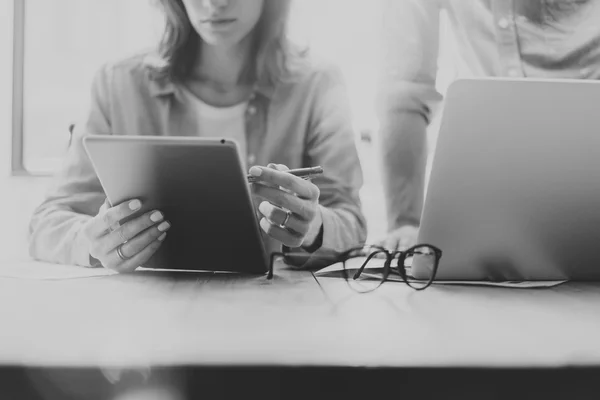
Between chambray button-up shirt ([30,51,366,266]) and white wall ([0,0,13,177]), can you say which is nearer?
chambray button-up shirt ([30,51,366,266])

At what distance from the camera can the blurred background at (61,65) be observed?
5.96 ft

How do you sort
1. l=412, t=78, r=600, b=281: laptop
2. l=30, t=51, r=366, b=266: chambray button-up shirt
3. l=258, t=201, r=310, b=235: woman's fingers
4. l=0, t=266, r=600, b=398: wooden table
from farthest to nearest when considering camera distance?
1. l=30, t=51, r=366, b=266: chambray button-up shirt
2. l=258, t=201, r=310, b=235: woman's fingers
3. l=412, t=78, r=600, b=281: laptop
4. l=0, t=266, r=600, b=398: wooden table

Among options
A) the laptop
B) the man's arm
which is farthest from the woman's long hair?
the laptop

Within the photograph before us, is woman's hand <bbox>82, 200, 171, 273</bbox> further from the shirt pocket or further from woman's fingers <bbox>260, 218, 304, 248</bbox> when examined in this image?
the shirt pocket

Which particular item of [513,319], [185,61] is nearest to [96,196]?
[185,61]

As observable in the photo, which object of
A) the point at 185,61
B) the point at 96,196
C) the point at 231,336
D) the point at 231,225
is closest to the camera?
the point at 231,336

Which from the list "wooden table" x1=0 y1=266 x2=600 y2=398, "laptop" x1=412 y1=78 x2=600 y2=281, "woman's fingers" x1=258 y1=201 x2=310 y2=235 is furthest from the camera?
"woman's fingers" x1=258 y1=201 x2=310 y2=235

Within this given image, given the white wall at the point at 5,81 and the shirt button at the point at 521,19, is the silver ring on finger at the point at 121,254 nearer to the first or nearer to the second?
the shirt button at the point at 521,19

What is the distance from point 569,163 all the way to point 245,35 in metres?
0.95

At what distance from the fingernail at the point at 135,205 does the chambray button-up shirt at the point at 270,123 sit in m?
0.48

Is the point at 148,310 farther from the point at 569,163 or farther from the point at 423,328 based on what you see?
the point at 569,163

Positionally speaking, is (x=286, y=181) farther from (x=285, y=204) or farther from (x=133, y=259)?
(x=133, y=259)

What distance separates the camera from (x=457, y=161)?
0.60m

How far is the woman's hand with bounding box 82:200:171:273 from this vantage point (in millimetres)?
→ 713
